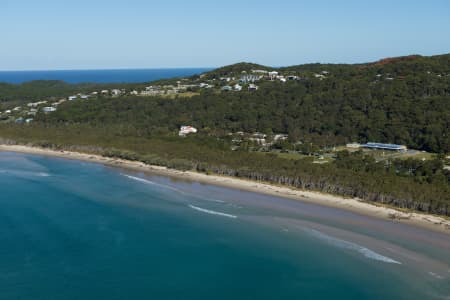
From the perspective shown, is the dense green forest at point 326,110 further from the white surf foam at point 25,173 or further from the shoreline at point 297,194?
the white surf foam at point 25,173

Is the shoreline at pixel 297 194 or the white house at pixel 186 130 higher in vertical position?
the white house at pixel 186 130

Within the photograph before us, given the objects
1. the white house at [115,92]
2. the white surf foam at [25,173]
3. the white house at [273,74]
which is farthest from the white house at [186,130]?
the white house at [115,92]

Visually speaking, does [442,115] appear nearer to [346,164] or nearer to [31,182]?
[346,164]

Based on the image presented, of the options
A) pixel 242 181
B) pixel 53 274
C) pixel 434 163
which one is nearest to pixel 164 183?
pixel 242 181

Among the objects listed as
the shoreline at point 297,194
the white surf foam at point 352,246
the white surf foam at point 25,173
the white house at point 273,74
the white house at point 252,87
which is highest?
the white house at point 273,74

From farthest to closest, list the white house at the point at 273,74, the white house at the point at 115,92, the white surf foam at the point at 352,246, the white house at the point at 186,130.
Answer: the white house at the point at 115,92
the white house at the point at 273,74
the white house at the point at 186,130
the white surf foam at the point at 352,246

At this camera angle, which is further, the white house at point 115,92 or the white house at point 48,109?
the white house at point 115,92
